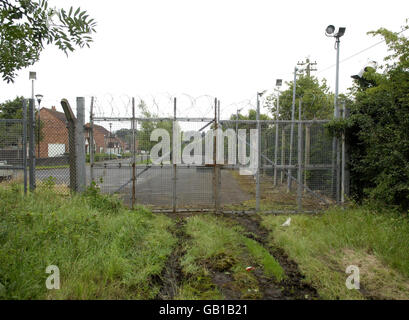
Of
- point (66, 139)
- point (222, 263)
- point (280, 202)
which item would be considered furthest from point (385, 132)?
point (66, 139)

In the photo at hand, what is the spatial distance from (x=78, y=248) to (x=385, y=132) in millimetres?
6647

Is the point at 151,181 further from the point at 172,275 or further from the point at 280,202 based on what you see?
the point at 280,202

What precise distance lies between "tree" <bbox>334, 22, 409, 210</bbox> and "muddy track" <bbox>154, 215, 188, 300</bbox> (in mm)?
4651

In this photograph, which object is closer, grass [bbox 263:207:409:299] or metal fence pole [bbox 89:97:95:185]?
grass [bbox 263:207:409:299]

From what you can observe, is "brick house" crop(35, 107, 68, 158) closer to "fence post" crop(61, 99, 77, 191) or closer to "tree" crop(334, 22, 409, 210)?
"fence post" crop(61, 99, 77, 191)

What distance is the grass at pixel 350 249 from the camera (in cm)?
340

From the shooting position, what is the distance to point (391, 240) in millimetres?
4488

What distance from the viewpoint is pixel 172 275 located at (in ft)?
12.2

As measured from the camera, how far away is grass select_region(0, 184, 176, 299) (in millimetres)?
2951

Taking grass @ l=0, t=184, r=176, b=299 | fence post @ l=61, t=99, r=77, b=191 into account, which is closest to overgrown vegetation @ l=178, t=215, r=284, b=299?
grass @ l=0, t=184, r=176, b=299

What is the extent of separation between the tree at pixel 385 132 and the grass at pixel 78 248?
4995 mm

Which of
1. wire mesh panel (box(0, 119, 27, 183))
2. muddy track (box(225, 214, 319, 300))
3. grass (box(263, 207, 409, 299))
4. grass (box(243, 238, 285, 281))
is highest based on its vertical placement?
wire mesh panel (box(0, 119, 27, 183))

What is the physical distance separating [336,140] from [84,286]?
677 cm

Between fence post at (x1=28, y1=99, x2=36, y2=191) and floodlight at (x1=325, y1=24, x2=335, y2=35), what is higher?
floodlight at (x1=325, y1=24, x2=335, y2=35)
